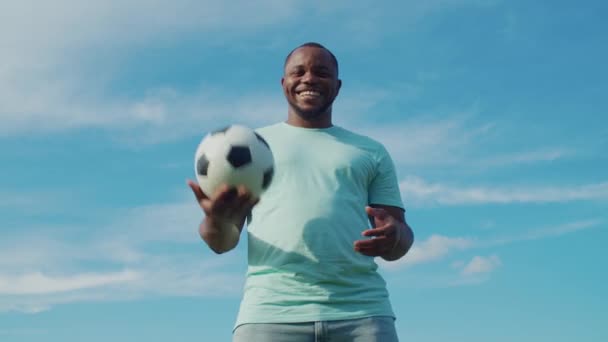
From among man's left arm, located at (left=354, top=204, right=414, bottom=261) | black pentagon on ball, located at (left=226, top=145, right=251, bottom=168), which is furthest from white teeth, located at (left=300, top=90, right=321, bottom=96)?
man's left arm, located at (left=354, top=204, right=414, bottom=261)

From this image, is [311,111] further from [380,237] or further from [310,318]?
[310,318]

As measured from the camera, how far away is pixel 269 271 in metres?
6.98

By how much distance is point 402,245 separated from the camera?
7.20 m

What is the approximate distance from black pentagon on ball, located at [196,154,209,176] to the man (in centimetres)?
23

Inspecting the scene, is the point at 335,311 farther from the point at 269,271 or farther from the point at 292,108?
the point at 292,108

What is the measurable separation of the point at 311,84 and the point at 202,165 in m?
1.50

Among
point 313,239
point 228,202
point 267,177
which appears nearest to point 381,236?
point 313,239

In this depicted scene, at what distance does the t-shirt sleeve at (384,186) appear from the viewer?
764cm

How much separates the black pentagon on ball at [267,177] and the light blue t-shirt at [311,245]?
0.74ft

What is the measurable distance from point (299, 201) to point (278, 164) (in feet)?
1.54

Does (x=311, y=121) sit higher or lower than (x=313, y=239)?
higher

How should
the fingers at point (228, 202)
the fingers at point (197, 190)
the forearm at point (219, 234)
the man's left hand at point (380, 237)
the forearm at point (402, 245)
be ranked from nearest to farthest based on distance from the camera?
the fingers at point (228, 202)
the fingers at point (197, 190)
the man's left hand at point (380, 237)
the forearm at point (219, 234)
the forearm at point (402, 245)

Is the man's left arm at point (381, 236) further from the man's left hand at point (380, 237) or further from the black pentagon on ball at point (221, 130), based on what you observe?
the black pentagon on ball at point (221, 130)

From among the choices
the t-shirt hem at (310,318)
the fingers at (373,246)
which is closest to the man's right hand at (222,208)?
the t-shirt hem at (310,318)
